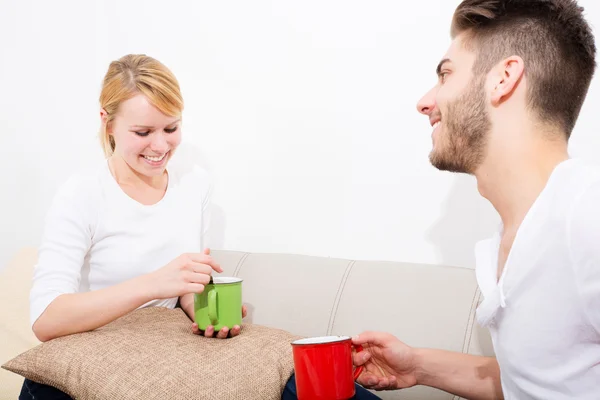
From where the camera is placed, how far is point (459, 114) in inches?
44.0

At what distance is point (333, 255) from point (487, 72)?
0.85 metres

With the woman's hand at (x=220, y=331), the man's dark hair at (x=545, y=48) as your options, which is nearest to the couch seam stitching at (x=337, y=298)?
the woman's hand at (x=220, y=331)

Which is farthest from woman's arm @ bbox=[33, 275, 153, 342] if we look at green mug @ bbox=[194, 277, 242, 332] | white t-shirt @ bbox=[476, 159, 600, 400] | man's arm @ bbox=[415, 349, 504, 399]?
white t-shirt @ bbox=[476, 159, 600, 400]

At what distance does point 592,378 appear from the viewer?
0.92 m

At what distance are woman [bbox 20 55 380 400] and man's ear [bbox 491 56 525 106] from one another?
0.66 meters

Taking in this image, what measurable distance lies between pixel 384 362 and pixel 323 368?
0.25m

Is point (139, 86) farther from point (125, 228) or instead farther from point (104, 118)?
point (125, 228)

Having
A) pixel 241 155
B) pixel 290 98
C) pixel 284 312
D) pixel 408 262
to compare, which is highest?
Answer: pixel 290 98

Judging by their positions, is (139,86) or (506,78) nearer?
(506,78)

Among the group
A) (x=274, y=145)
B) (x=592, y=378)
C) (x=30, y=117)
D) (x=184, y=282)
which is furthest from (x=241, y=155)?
(x=592, y=378)

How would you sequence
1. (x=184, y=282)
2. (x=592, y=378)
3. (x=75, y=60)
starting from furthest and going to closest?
(x=75, y=60)
(x=184, y=282)
(x=592, y=378)

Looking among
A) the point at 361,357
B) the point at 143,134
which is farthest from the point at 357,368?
the point at 143,134

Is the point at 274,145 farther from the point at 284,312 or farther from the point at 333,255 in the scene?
the point at 284,312

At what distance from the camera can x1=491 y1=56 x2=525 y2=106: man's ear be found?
105 centimetres
